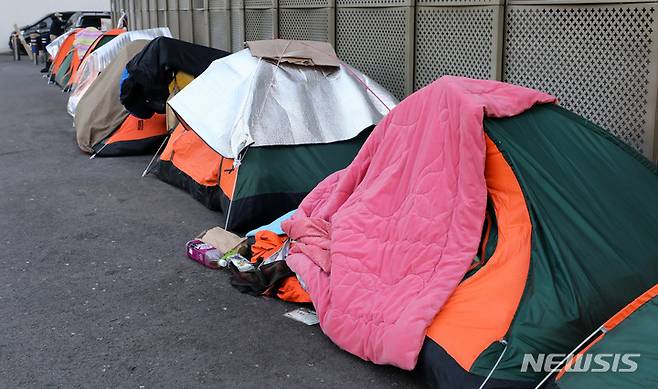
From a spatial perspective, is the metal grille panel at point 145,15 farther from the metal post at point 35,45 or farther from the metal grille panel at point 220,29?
the metal post at point 35,45

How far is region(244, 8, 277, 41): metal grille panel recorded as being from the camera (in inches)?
373

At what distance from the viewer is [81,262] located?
5711 millimetres

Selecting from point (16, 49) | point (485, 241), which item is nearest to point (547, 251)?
point (485, 241)

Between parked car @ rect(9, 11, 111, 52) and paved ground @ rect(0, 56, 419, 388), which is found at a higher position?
parked car @ rect(9, 11, 111, 52)

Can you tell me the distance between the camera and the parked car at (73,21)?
84.9 feet

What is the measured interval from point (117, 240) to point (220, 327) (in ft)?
7.00

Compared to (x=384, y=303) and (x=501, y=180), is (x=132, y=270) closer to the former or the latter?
(x=384, y=303)

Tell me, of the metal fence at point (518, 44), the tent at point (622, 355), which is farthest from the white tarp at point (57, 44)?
the tent at point (622, 355)

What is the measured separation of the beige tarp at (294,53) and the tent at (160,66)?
1.66m

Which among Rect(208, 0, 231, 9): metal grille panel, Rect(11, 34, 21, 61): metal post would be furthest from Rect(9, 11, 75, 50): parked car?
Rect(208, 0, 231, 9): metal grille panel

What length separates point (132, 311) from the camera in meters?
4.75

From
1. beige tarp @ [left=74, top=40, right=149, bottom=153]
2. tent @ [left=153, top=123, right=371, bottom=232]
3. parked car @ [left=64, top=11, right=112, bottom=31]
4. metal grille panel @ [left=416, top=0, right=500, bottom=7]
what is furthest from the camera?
parked car @ [left=64, top=11, right=112, bottom=31]

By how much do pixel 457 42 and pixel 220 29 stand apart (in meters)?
5.94

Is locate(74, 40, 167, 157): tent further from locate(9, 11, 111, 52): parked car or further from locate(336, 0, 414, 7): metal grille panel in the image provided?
locate(9, 11, 111, 52): parked car
